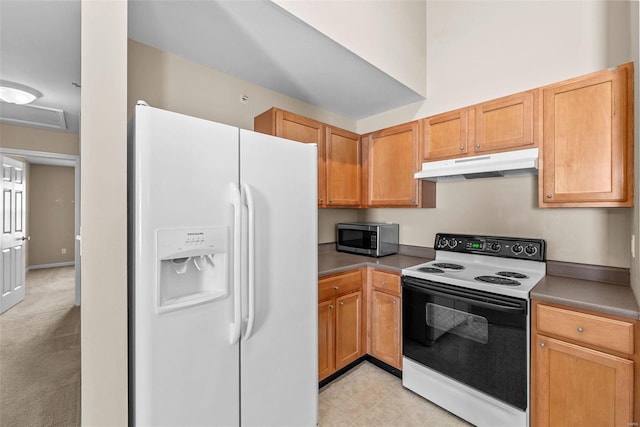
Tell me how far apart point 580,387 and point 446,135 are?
1775mm

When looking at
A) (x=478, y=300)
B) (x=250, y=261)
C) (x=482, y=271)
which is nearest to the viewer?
(x=250, y=261)

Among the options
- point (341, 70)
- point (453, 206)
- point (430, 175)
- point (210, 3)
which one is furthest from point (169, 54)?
point (453, 206)

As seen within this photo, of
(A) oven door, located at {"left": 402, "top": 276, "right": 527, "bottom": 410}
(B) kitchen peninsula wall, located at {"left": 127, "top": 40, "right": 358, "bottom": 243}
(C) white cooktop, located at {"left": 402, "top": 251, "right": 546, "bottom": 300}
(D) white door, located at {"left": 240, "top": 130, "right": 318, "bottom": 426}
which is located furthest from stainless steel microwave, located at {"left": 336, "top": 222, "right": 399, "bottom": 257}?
(B) kitchen peninsula wall, located at {"left": 127, "top": 40, "right": 358, "bottom": 243}

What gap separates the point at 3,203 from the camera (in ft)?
4.05

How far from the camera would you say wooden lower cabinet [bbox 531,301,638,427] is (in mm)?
1350

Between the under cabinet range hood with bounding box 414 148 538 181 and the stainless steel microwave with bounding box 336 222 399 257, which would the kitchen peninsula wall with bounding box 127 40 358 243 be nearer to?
the stainless steel microwave with bounding box 336 222 399 257

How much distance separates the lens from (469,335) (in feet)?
5.91

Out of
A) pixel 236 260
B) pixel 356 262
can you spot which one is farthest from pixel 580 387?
pixel 236 260

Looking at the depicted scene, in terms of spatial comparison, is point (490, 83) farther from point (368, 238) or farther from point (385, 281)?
point (385, 281)

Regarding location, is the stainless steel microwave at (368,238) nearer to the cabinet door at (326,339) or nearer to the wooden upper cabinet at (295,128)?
the wooden upper cabinet at (295,128)

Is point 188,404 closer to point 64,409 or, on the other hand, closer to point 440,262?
point 64,409

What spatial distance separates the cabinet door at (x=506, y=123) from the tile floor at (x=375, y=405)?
6.18ft

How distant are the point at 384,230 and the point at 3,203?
2.45 m

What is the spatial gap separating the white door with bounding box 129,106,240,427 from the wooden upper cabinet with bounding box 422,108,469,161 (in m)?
1.69
